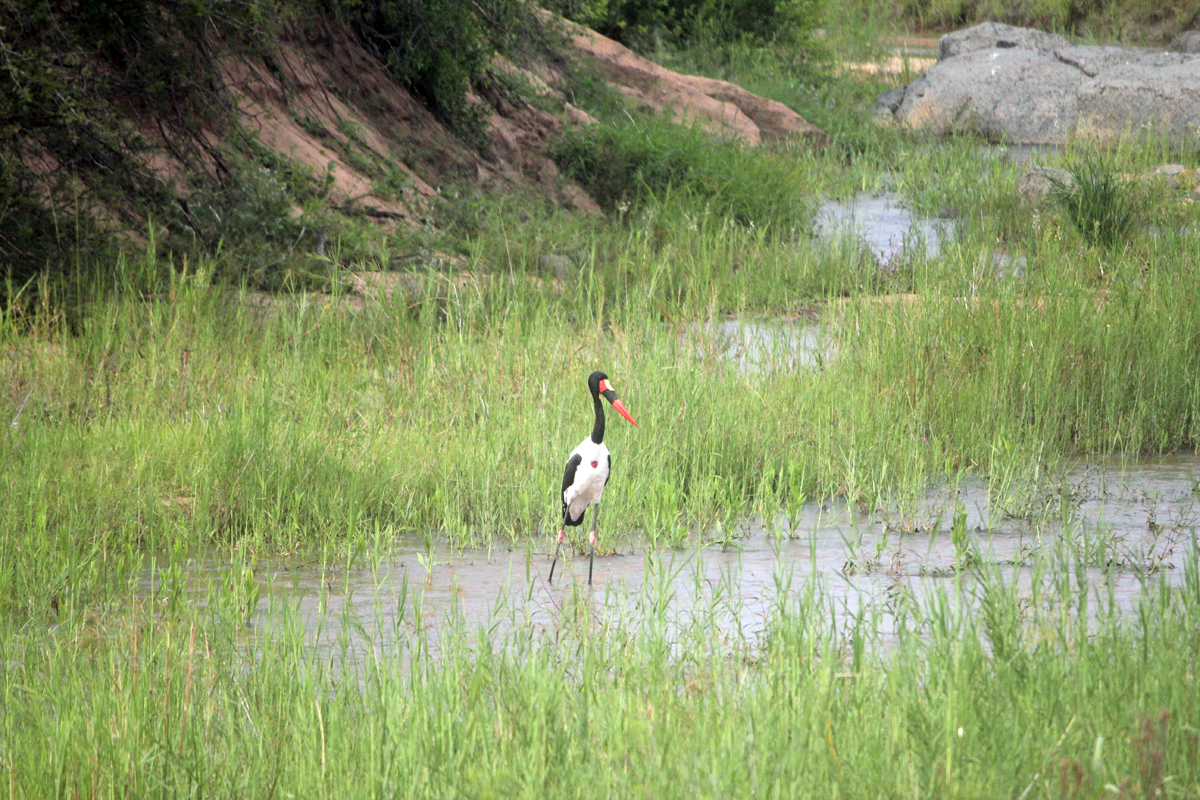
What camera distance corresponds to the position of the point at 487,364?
683 centimetres

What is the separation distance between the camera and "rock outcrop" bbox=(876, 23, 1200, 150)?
18172mm

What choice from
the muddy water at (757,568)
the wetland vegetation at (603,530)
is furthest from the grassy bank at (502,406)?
the muddy water at (757,568)

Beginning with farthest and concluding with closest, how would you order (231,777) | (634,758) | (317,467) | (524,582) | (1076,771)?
1. (317,467)
2. (524,582)
3. (231,777)
4. (634,758)
5. (1076,771)

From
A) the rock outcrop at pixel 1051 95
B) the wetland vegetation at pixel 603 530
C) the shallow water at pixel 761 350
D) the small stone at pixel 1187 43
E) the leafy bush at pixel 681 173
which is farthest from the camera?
the small stone at pixel 1187 43

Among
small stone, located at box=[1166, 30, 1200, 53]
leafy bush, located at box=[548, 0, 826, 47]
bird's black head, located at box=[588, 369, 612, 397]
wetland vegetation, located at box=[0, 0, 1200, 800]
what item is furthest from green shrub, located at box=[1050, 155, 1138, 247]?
small stone, located at box=[1166, 30, 1200, 53]

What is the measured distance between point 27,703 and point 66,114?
203 inches

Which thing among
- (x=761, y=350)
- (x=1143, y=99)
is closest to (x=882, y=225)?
(x=761, y=350)

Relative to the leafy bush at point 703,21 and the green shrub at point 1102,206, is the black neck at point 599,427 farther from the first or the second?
the leafy bush at point 703,21

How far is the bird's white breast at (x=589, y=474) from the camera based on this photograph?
4.50 metres

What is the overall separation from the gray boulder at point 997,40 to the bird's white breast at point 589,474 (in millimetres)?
20244

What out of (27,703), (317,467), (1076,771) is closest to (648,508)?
(317,467)

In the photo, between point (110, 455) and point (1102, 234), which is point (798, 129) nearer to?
point (1102, 234)

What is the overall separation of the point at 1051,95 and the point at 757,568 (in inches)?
678

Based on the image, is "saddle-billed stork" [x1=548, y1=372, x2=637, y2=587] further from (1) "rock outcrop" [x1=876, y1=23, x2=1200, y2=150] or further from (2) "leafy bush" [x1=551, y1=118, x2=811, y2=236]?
(1) "rock outcrop" [x1=876, y1=23, x2=1200, y2=150]
